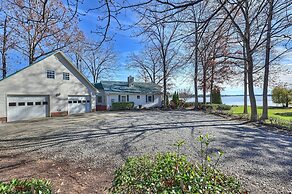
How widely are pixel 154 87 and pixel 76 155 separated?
25.9 m

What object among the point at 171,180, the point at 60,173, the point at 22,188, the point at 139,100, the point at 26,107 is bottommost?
the point at 60,173

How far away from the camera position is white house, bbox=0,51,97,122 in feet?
40.7

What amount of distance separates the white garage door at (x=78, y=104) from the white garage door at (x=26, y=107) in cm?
242

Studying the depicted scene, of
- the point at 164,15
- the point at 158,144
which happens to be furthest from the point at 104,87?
the point at 164,15

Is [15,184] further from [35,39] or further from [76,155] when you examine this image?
[35,39]

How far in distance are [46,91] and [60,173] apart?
13.1 metres

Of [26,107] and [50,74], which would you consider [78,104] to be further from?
[26,107]

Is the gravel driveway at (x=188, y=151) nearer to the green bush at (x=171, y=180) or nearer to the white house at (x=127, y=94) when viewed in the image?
the green bush at (x=171, y=180)

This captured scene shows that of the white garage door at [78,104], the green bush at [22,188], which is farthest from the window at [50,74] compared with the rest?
the green bush at [22,188]

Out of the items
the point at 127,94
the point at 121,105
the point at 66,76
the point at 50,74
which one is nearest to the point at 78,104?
the point at 66,76

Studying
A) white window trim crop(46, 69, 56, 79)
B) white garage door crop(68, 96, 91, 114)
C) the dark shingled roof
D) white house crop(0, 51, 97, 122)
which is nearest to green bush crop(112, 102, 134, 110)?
the dark shingled roof

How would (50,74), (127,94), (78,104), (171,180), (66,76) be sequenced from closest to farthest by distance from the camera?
(171,180)
(50,74)
(66,76)
(78,104)
(127,94)

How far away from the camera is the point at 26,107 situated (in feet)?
43.4

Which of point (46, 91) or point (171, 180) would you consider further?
point (46, 91)
